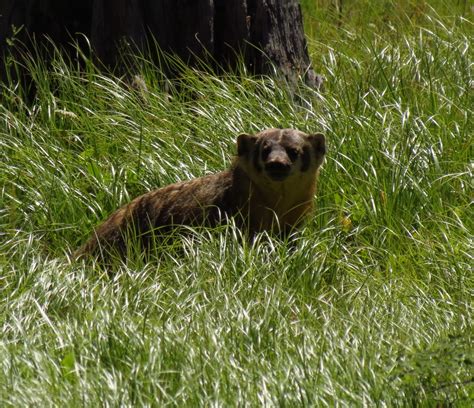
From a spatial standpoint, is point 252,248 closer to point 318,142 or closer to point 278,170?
point 278,170

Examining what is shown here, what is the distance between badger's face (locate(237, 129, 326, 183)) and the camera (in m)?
7.11

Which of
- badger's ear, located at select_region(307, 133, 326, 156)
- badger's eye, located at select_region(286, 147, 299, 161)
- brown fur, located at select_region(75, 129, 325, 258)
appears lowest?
brown fur, located at select_region(75, 129, 325, 258)

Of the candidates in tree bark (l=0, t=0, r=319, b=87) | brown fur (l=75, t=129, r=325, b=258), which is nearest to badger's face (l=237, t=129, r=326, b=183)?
brown fur (l=75, t=129, r=325, b=258)

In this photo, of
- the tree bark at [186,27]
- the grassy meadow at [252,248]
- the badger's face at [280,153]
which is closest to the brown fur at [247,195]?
the badger's face at [280,153]

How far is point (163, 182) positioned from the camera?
297 inches

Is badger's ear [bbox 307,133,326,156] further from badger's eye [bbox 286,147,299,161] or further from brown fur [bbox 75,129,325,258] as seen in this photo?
badger's eye [bbox 286,147,299,161]

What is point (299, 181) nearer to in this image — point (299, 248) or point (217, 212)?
point (217, 212)

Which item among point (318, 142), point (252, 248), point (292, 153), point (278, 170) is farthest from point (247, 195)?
point (252, 248)

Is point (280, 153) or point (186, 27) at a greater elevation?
point (186, 27)

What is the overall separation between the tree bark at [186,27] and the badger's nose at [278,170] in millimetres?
1413

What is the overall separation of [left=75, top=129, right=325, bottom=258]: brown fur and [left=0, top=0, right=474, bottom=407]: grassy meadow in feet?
0.61

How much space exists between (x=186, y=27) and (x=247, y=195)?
174 cm

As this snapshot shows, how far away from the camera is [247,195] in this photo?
7.21m

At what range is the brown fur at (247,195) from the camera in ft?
23.3
